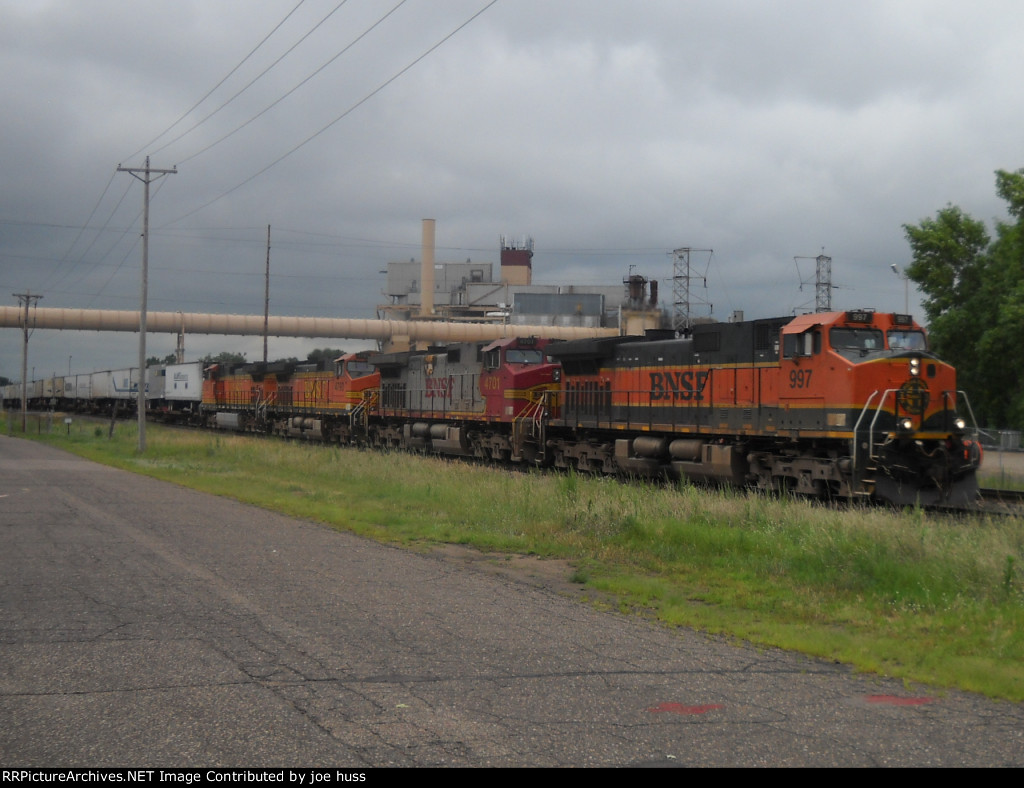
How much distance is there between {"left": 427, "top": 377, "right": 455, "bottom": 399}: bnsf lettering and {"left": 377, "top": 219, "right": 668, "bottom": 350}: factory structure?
52.2 m

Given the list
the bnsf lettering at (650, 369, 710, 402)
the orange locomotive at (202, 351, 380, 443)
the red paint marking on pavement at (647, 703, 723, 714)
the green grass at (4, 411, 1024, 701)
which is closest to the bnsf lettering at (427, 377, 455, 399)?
the orange locomotive at (202, 351, 380, 443)

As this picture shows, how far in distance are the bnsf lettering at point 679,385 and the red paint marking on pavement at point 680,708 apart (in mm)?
14936

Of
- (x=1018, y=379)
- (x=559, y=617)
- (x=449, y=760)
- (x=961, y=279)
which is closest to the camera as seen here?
(x=449, y=760)

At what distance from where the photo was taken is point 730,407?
19.3 m

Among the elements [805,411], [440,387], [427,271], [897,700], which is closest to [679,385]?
[805,411]

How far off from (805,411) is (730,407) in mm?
2270

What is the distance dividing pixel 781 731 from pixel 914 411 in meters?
12.4

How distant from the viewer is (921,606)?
336 inches

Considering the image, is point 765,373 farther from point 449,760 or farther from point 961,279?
point 961,279

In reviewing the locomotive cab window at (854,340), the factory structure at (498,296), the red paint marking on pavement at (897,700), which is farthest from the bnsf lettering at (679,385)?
the factory structure at (498,296)

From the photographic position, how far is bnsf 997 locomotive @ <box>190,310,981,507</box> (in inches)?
639

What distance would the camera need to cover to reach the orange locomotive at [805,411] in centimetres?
1611

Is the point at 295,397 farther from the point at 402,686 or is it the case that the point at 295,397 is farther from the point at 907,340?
the point at 402,686

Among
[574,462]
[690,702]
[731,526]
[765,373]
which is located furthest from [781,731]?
[574,462]
